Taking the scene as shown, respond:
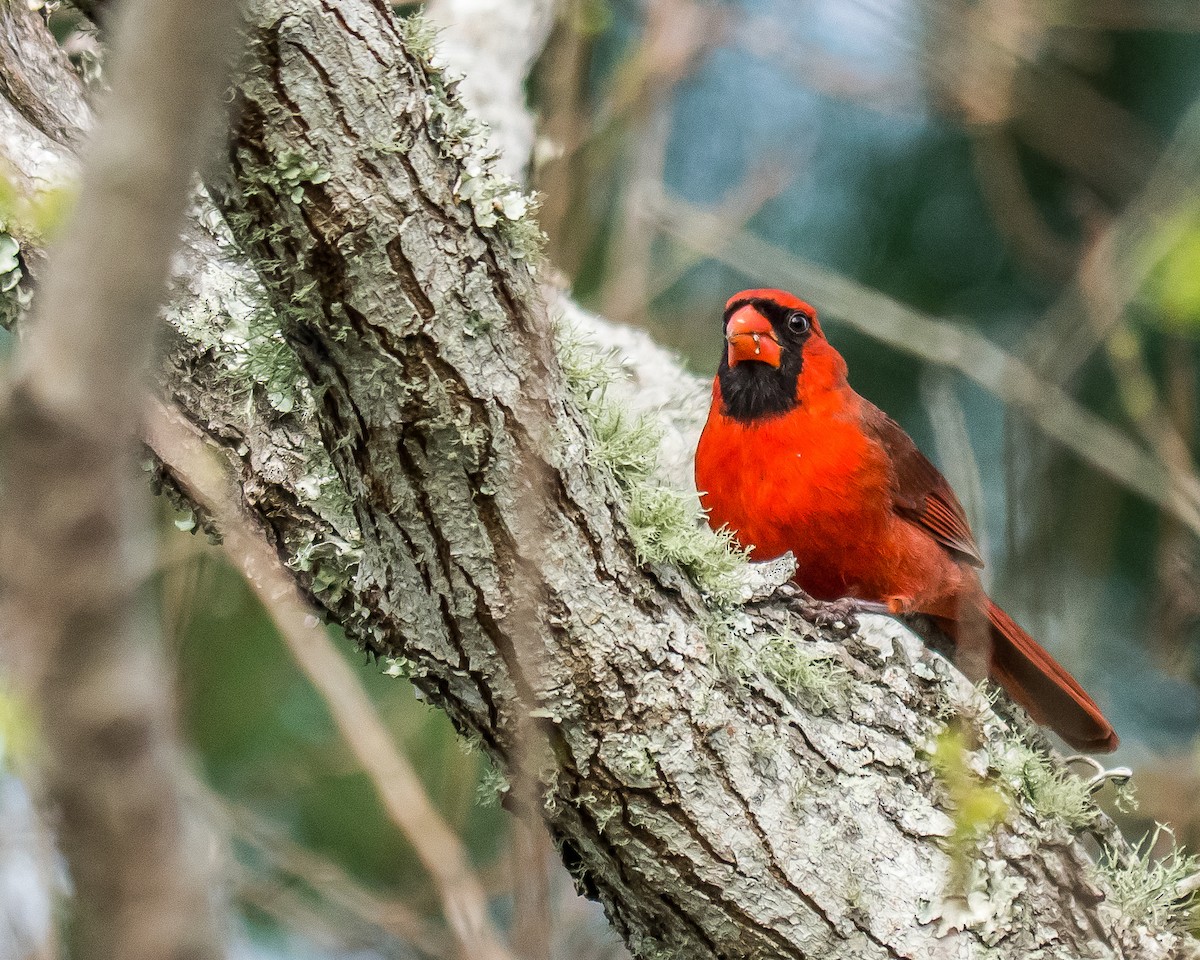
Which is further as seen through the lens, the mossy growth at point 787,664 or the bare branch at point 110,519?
the mossy growth at point 787,664

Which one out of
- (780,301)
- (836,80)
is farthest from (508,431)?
(836,80)

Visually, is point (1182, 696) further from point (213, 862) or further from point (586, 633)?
point (213, 862)

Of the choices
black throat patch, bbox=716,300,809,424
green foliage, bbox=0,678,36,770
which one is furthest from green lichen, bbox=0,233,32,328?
black throat patch, bbox=716,300,809,424

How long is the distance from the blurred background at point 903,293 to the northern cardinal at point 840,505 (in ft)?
0.63

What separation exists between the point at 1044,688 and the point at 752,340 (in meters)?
1.39

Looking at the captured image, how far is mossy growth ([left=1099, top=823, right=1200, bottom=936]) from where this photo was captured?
3.10 meters

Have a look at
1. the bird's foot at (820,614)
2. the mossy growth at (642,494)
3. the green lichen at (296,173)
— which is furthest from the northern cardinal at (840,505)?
the green lichen at (296,173)

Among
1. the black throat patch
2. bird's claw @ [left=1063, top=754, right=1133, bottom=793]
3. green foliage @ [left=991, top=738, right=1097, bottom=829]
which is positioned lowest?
bird's claw @ [left=1063, top=754, right=1133, bottom=793]

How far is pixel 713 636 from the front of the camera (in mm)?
2686

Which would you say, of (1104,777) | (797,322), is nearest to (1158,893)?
(1104,777)

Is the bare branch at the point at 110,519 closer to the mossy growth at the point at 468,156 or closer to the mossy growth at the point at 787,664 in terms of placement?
the mossy growth at the point at 468,156

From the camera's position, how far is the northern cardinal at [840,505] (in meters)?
3.94

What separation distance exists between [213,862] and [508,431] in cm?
136

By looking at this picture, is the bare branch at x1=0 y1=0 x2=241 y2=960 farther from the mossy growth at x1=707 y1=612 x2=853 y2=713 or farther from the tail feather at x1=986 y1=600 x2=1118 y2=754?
the tail feather at x1=986 y1=600 x2=1118 y2=754
